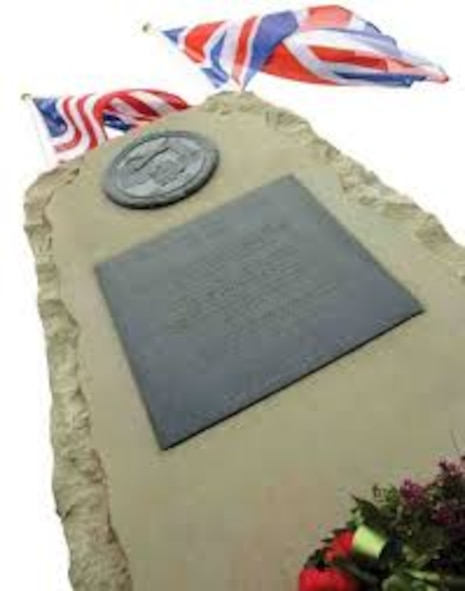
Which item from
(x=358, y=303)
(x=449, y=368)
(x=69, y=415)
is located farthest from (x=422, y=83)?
(x=69, y=415)

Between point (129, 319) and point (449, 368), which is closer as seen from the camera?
point (449, 368)

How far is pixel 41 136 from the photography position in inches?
215

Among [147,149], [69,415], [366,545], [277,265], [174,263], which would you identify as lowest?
[366,545]

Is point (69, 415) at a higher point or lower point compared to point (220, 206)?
lower

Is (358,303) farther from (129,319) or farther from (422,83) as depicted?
(422,83)

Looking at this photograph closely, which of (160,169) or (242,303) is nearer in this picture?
(242,303)

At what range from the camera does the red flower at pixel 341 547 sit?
237 centimetres

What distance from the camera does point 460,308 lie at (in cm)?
366

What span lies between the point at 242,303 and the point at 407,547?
74.2 inches

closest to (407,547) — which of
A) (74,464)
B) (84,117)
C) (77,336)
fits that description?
(74,464)

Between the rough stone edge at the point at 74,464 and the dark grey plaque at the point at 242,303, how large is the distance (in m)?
0.32

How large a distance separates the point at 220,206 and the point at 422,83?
1541mm

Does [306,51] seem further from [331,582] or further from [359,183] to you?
[331,582]

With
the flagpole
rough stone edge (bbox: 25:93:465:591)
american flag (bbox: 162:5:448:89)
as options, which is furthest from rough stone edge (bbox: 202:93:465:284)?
the flagpole
